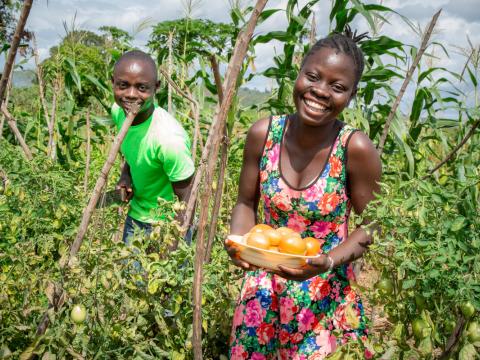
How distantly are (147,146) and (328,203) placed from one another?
1.00 m

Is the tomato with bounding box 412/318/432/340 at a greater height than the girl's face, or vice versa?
the girl's face

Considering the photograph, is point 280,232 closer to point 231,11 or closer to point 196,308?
point 196,308

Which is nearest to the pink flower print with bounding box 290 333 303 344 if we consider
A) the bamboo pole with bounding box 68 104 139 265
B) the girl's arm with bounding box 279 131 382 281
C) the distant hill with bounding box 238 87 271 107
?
the girl's arm with bounding box 279 131 382 281

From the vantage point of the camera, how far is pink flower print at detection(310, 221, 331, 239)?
1.72m

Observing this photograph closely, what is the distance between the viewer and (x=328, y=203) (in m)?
1.68

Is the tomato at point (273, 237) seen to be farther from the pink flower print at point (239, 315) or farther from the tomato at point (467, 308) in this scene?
the tomato at point (467, 308)

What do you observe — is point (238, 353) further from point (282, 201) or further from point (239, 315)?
point (282, 201)

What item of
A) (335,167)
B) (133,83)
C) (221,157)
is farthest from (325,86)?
(133,83)

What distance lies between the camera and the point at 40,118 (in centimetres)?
442

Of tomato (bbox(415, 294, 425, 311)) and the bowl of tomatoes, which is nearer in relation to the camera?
tomato (bbox(415, 294, 425, 311))

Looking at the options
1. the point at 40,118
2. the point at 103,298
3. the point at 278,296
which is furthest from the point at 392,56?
the point at 40,118

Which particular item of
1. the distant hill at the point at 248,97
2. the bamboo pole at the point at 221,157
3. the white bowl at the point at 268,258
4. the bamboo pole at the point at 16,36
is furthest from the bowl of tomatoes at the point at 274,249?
the distant hill at the point at 248,97

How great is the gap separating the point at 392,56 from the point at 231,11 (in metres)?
1.04

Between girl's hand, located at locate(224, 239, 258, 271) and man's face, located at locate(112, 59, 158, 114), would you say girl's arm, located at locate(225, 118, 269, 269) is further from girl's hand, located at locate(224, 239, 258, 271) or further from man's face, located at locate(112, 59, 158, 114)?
man's face, located at locate(112, 59, 158, 114)
